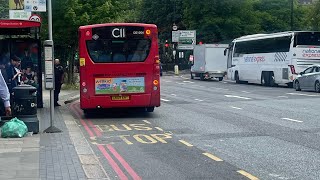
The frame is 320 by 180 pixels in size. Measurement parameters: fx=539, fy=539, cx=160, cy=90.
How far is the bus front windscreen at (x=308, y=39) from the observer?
33.1 metres

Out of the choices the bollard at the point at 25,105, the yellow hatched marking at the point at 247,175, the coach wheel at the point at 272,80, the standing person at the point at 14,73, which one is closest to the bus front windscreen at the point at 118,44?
the standing person at the point at 14,73

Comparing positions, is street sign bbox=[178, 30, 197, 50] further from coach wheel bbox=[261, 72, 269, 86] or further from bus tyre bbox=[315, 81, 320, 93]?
bus tyre bbox=[315, 81, 320, 93]

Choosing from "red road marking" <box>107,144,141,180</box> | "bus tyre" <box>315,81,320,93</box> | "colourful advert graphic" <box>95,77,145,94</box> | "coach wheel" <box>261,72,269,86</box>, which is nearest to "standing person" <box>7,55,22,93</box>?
"colourful advert graphic" <box>95,77,145,94</box>

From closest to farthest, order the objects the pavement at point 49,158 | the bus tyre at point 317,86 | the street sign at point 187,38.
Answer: the pavement at point 49,158 < the bus tyre at point 317,86 < the street sign at point 187,38

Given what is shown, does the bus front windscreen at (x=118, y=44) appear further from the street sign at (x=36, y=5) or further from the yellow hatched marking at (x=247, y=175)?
the yellow hatched marking at (x=247, y=175)

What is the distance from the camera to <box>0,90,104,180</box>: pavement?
8.37m

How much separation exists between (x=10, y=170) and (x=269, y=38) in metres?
30.9

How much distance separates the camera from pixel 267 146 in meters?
11.2

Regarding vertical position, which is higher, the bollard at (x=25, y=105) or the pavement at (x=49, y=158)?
the bollard at (x=25, y=105)

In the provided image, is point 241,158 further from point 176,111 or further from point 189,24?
point 189,24

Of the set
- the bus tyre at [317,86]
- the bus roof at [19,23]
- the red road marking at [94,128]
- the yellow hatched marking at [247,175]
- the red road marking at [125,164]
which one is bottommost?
the red road marking at [94,128]

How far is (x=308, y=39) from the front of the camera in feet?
109

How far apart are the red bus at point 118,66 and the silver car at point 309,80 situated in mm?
14184

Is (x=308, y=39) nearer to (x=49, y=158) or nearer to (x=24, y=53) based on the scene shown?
(x=24, y=53)
